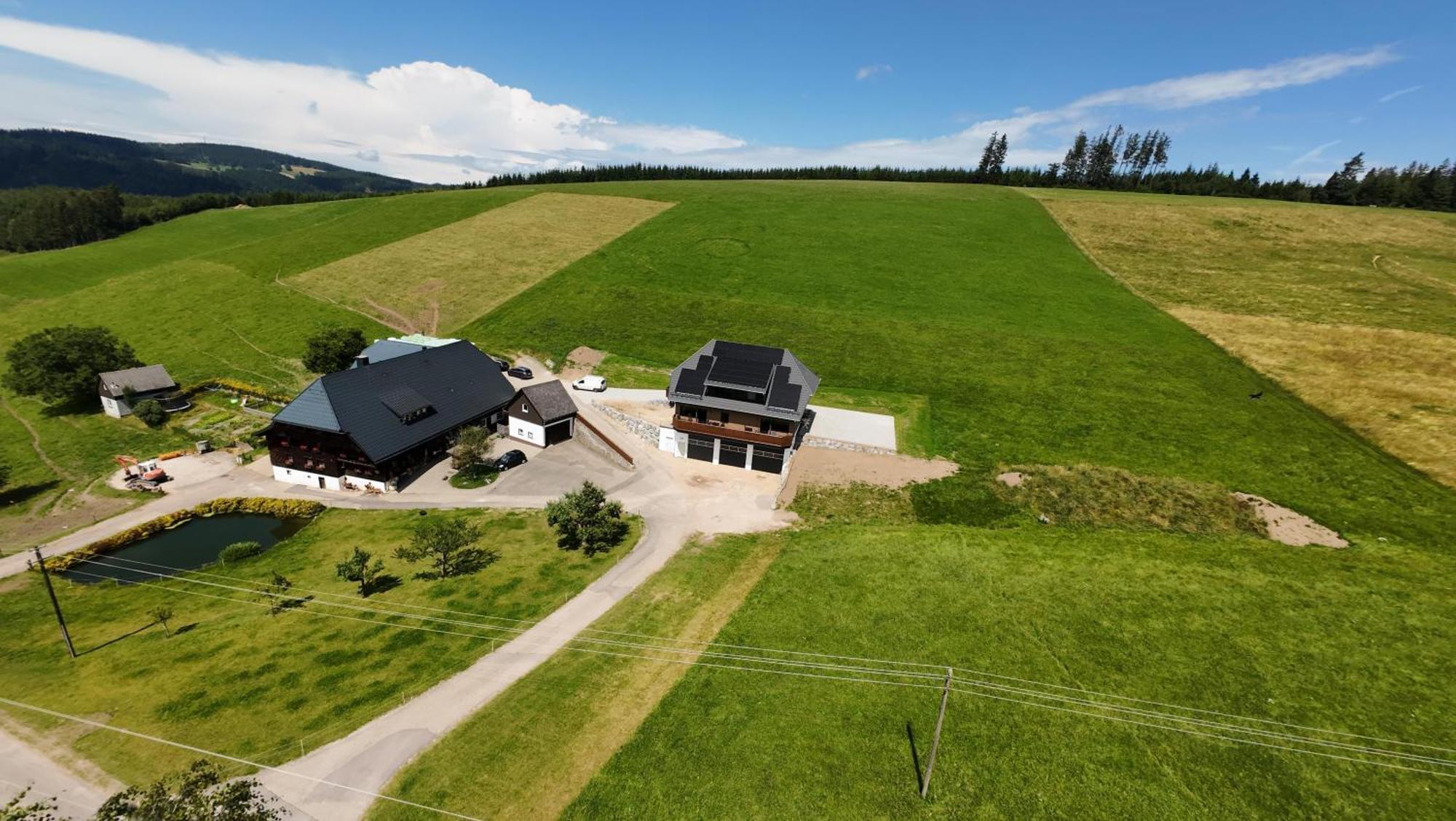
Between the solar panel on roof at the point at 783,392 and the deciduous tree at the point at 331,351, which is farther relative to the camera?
the deciduous tree at the point at 331,351

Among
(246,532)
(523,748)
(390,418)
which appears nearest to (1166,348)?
(523,748)

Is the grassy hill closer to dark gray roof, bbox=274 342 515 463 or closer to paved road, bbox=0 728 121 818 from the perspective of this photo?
paved road, bbox=0 728 121 818

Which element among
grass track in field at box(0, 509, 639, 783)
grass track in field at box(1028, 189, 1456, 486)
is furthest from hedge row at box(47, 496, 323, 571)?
grass track in field at box(1028, 189, 1456, 486)

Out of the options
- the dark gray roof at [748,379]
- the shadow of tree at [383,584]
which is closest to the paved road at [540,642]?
the dark gray roof at [748,379]

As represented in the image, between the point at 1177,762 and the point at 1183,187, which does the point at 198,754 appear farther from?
the point at 1183,187

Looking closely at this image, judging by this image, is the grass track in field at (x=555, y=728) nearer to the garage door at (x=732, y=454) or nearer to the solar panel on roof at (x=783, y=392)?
Answer: the garage door at (x=732, y=454)
